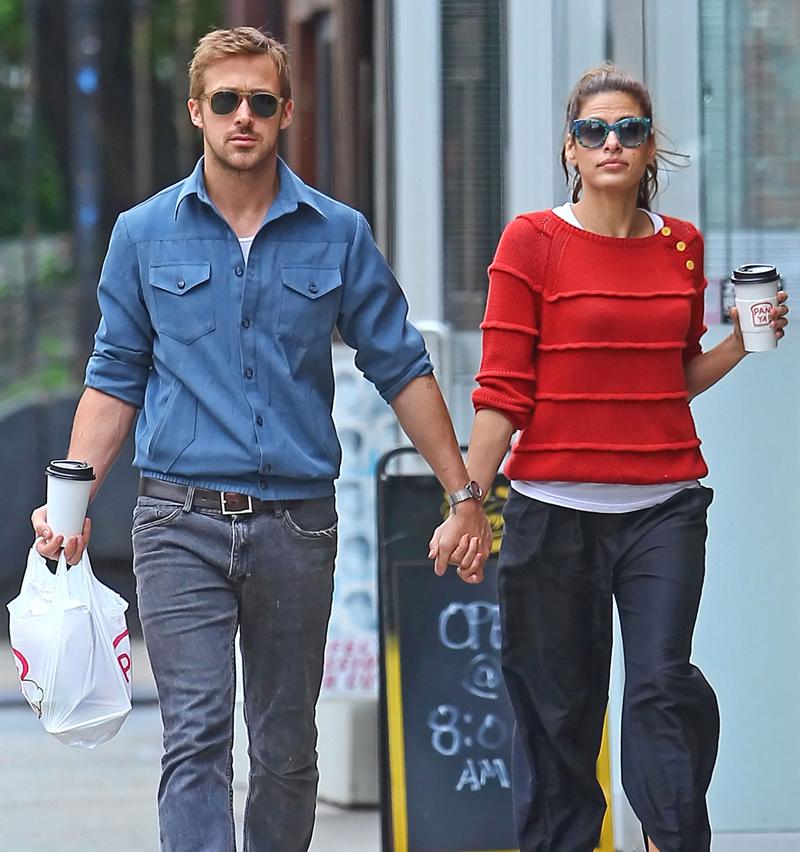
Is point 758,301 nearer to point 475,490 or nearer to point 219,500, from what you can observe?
point 475,490

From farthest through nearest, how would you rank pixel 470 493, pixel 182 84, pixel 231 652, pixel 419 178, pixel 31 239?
pixel 182 84 < pixel 31 239 < pixel 419 178 < pixel 470 493 < pixel 231 652

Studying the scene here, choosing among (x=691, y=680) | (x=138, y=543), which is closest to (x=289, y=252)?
(x=138, y=543)

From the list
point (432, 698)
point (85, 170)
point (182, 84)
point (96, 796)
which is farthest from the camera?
point (182, 84)

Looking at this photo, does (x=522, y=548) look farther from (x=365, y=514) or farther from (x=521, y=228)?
(x=365, y=514)

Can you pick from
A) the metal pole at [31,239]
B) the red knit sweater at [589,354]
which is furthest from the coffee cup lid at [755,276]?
the metal pole at [31,239]

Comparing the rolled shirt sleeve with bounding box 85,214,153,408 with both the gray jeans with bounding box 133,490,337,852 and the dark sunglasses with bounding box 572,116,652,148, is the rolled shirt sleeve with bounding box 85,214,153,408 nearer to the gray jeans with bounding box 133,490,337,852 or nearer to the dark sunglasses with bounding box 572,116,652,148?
the gray jeans with bounding box 133,490,337,852

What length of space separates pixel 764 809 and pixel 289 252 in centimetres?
207

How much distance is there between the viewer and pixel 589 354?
4.13m

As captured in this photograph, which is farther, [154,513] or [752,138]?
[752,138]

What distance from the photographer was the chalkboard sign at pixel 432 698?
5.30 meters

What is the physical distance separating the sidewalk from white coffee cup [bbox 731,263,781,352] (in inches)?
88.8

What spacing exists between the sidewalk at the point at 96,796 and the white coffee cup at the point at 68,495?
1.97 metres

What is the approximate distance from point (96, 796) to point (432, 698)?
5.81ft

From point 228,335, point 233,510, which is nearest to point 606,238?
point 228,335
